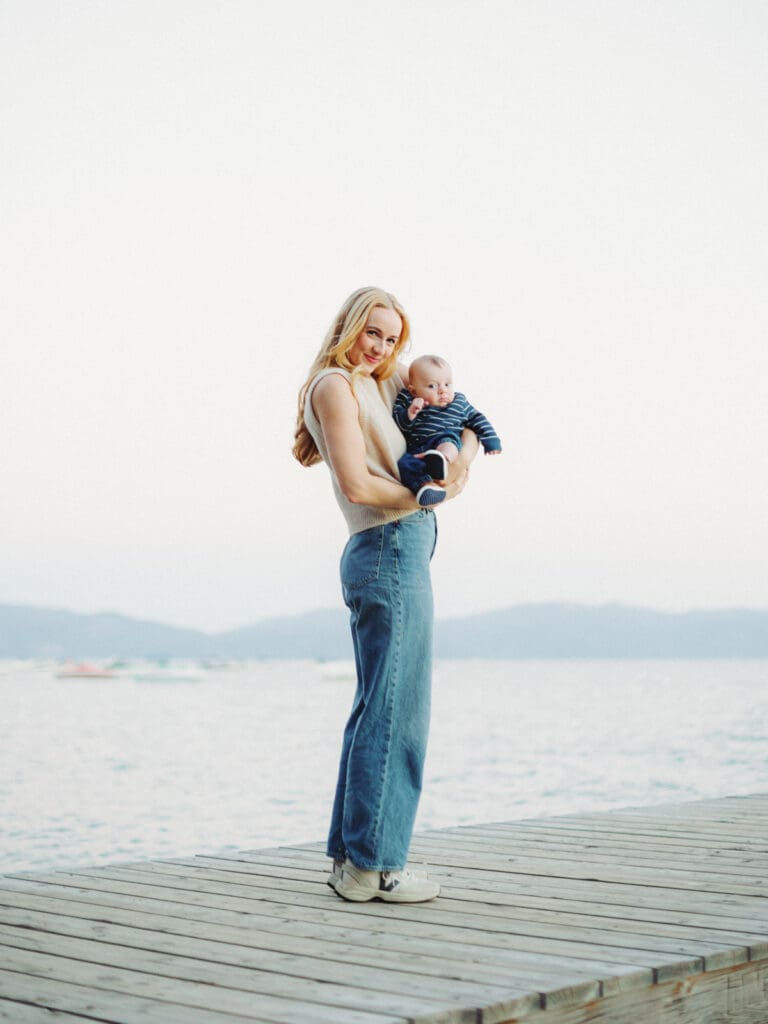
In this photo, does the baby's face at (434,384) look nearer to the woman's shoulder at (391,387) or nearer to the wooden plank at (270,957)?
the woman's shoulder at (391,387)

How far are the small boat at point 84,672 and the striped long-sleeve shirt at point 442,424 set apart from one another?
70.7 metres

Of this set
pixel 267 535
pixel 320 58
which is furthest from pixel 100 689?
pixel 320 58

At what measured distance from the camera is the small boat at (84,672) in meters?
71.4

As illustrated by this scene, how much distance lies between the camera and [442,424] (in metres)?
2.99

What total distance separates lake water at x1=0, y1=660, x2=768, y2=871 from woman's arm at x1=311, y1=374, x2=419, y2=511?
10.0 meters

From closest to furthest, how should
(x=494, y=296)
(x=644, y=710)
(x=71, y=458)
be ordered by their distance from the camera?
(x=494, y=296) < (x=71, y=458) < (x=644, y=710)

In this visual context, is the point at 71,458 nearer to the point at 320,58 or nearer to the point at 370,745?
the point at 320,58

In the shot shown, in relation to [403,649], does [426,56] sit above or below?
above

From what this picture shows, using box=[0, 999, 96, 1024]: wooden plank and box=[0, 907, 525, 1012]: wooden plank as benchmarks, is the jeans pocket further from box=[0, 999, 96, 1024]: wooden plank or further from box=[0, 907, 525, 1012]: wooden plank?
box=[0, 999, 96, 1024]: wooden plank

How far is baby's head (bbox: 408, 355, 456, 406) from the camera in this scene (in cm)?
300

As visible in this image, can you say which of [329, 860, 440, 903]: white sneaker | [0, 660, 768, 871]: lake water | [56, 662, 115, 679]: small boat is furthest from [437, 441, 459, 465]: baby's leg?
[56, 662, 115, 679]: small boat

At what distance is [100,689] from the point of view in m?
63.3

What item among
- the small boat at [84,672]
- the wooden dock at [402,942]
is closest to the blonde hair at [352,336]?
the wooden dock at [402,942]

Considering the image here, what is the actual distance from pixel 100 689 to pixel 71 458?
3086 centimetres
